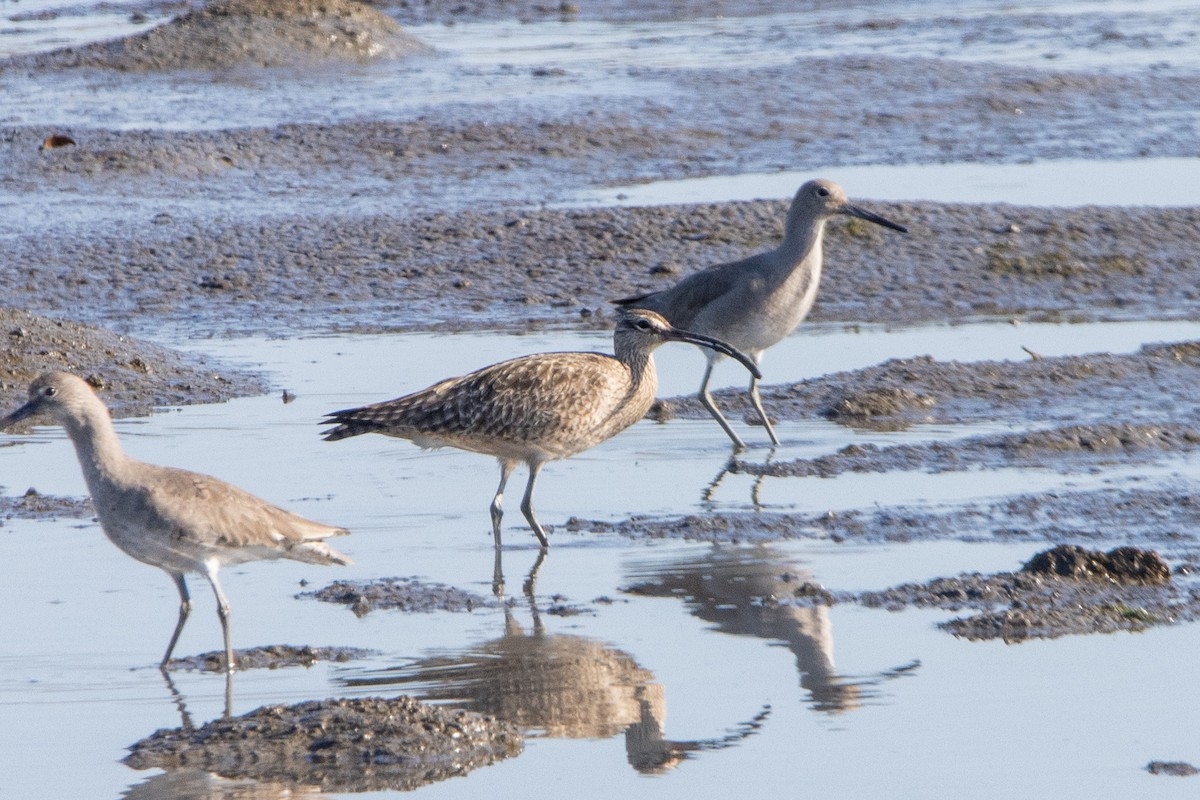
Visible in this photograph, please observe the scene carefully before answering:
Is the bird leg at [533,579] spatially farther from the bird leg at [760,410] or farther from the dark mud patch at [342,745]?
the bird leg at [760,410]

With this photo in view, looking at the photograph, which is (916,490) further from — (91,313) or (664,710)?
(91,313)

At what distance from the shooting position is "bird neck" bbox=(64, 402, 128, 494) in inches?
255

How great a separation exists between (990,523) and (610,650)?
206 centimetres

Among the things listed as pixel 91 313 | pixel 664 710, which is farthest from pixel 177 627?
pixel 91 313

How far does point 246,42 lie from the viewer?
20.8m

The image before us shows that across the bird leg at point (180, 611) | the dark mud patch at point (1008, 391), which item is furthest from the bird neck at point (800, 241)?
the bird leg at point (180, 611)

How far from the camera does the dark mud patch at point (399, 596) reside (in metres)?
6.84

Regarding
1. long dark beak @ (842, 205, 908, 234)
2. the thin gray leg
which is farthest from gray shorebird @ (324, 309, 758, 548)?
long dark beak @ (842, 205, 908, 234)

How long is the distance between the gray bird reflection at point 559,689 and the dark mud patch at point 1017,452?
8.52ft

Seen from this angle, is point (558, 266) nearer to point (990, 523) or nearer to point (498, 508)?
point (498, 508)

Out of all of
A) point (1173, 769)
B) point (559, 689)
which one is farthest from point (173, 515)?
point (1173, 769)

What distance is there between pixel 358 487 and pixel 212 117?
9.70m

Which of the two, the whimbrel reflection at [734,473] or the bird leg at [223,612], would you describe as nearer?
the bird leg at [223,612]

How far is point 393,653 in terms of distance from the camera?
6.33 metres
